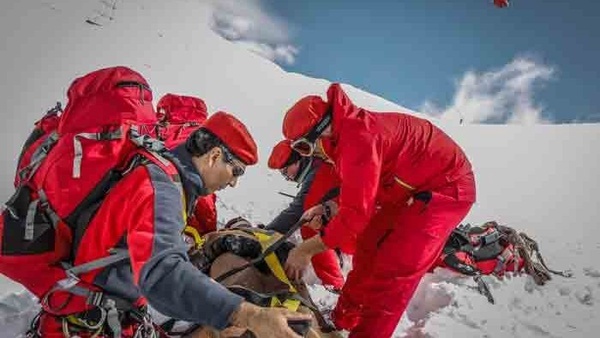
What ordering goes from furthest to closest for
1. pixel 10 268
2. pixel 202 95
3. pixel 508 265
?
pixel 202 95, pixel 508 265, pixel 10 268

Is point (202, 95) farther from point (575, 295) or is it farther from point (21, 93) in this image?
point (575, 295)

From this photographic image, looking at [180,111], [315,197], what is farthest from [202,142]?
[180,111]

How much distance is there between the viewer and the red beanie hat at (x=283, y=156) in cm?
374

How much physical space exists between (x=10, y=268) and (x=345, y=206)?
1.90 m

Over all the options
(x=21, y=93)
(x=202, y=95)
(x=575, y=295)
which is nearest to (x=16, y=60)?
(x=21, y=93)

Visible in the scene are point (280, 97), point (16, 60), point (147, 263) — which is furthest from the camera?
point (280, 97)

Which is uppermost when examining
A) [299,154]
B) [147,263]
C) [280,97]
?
[280,97]

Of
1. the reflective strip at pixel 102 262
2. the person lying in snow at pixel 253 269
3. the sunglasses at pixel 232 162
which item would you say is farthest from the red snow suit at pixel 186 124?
the reflective strip at pixel 102 262

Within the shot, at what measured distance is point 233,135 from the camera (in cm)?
236

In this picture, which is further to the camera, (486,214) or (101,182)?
(486,214)

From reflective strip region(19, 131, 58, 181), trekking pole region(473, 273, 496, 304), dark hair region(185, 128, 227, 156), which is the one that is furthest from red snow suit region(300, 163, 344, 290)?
reflective strip region(19, 131, 58, 181)

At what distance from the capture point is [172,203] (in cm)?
176

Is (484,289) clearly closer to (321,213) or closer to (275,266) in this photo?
(321,213)

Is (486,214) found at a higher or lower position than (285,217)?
higher
